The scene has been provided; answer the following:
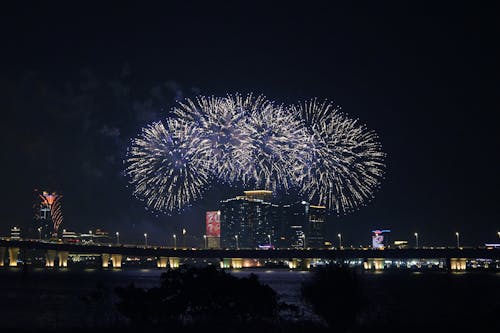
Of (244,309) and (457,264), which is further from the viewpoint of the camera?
(457,264)

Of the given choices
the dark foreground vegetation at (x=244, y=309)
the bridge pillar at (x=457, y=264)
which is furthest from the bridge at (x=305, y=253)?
the dark foreground vegetation at (x=244, y=309)

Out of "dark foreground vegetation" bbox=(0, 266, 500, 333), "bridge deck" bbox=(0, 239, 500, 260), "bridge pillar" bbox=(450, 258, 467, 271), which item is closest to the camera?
"dark foreground vegetation" bbox=(0, 266, 500, 333)

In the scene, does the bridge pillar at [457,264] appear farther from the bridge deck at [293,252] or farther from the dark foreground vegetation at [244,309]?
the dark foreground vegetation at [244,309]

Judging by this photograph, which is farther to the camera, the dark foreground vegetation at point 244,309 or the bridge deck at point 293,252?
the bridge deck at point 293,252

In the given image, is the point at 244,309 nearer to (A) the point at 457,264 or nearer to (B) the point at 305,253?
(B) the point at 305,253

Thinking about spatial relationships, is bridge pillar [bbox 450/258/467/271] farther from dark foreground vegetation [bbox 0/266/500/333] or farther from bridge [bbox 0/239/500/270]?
dark foreground vegetation [bbox 0/266/500/333]

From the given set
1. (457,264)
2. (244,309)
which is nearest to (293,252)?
(457,264)

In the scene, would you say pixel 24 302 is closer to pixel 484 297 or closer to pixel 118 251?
pixel 484 297

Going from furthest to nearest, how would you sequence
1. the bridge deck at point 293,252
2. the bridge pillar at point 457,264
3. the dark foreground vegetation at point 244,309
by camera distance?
the bridge pillar at point 457,264, the bridge deck at point 293,252, the dark foreground vegetation at point 244,309

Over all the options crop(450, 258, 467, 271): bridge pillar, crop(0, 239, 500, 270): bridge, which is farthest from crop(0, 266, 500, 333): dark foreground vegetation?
crop(450, 258, 467, 271): bridge pillar

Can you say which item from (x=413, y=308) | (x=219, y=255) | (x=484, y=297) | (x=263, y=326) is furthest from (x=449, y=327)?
(x=219, y=255)

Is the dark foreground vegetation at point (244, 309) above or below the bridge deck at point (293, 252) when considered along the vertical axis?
below

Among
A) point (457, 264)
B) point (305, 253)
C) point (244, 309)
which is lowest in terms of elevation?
point (244, 309)
